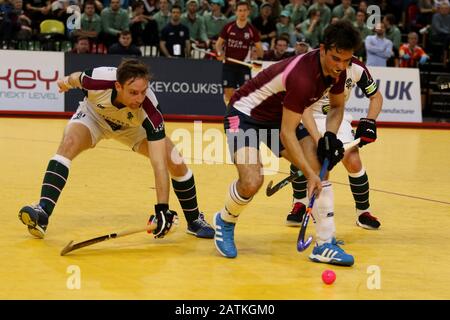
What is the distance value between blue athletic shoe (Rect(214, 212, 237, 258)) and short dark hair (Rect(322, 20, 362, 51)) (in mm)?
1531

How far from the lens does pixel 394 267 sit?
607cm

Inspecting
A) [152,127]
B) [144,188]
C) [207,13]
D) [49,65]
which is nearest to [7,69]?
[49,65]

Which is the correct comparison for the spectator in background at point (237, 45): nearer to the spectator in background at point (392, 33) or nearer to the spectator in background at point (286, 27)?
the spectator in background at point (286, 27)

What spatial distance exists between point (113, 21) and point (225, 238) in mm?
10946

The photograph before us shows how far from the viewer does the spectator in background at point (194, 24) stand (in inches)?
662

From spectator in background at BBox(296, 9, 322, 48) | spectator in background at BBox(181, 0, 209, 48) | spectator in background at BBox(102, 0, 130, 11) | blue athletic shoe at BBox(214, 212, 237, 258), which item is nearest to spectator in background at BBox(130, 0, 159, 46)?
spectator in background at BBox(181, 0, 209, 48)

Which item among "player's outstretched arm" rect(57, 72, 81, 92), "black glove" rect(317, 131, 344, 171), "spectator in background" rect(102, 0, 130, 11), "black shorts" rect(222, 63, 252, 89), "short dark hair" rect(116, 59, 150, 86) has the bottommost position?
"black shorts" rect(222, 63, 252, 89)

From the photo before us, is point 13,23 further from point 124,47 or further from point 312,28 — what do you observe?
point 312,28

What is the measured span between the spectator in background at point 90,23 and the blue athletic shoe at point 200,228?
9.54 m

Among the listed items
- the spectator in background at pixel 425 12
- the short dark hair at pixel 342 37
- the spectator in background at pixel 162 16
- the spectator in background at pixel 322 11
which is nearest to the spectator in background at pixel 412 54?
the spectator in background at pixel 322 11

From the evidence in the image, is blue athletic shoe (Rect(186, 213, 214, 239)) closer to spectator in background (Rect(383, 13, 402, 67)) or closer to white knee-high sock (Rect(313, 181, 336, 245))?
white knee-high sock (Rect(313, 181, 336, 245))

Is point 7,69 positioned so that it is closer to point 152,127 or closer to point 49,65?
point 49,65

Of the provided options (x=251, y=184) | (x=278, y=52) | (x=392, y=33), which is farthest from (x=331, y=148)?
(x=392, y=33)

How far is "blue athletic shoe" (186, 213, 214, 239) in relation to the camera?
22.4ft
